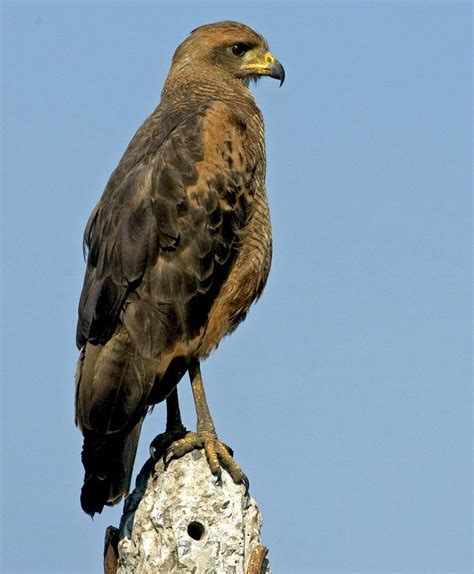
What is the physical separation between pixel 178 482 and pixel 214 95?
3253 millimetres

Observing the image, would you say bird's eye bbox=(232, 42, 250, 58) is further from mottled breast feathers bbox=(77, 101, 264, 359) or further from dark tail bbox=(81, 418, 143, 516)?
dark tail bbox=(81, 418, 143, 516)

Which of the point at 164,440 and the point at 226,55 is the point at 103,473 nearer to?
the point at 164,440

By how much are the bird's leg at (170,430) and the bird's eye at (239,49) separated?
9.04ft

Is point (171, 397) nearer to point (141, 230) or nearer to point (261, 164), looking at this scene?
point (141, 230)

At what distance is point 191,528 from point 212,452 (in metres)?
0.68

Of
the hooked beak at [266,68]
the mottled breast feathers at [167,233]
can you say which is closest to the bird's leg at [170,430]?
the mottled breast feathers at [167,233]

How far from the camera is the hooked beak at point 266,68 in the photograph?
30.3 ft

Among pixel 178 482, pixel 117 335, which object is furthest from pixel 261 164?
pixel 178 482

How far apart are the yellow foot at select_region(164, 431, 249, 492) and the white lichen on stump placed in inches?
3.4

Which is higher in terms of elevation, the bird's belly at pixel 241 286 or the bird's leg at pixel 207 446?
the bird's belly at pixel 241 286

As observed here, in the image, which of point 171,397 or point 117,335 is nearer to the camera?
point 117,335

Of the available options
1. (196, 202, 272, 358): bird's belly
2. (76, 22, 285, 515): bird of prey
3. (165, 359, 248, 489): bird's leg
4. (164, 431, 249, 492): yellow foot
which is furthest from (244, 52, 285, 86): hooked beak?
(164, 431, 249, 492): yellow foot

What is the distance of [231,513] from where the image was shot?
21.2 feet

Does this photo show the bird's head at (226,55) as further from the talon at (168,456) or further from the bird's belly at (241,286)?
the talon at (168,456)
